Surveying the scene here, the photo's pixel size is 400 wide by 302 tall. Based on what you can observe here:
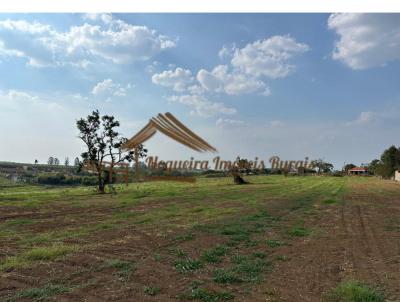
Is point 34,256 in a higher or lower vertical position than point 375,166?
lower

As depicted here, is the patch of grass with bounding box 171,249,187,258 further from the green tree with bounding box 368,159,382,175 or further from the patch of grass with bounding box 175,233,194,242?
the green tree with bounding box 368,159,382,175

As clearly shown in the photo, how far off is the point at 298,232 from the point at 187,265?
5.94 meters

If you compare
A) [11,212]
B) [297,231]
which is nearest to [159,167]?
[11,212]

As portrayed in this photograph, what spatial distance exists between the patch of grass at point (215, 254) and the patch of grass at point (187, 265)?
0.39m

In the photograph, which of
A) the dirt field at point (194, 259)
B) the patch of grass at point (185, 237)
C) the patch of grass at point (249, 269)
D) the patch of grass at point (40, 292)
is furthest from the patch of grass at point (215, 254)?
the patch of grass at point (40, 292)

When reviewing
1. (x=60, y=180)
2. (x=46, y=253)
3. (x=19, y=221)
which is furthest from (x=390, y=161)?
(x=46, y=253)

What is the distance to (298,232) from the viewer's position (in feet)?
42.4

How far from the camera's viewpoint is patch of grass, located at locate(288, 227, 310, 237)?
12.6m

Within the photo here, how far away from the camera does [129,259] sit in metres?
8.83

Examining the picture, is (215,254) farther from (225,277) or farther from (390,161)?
(390,161)

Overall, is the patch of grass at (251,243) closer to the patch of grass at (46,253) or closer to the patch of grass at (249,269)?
the patch of grass at (249,269)

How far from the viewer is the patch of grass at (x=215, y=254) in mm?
8898

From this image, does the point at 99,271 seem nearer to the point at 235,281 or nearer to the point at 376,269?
the point at 235,281

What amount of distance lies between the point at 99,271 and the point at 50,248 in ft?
9.17
